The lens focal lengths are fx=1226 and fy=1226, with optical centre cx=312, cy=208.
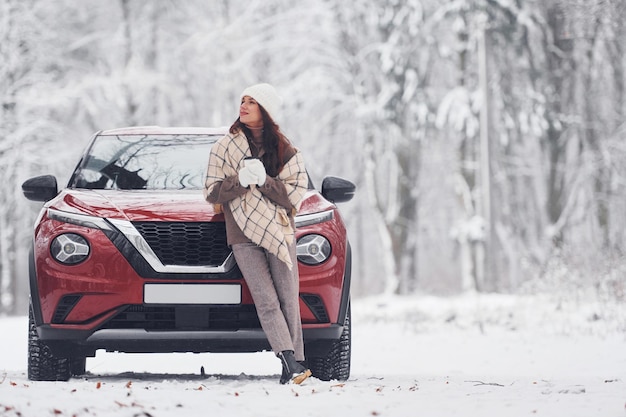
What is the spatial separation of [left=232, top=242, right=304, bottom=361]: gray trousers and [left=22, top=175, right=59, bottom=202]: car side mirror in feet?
4.91

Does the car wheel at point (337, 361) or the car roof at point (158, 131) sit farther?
the car roof at point (158, 131)

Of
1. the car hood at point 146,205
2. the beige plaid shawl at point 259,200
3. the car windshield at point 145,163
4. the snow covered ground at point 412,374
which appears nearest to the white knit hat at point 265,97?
the beige plaid shawl at point 259,200

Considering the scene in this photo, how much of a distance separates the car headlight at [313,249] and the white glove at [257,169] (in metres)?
0.45

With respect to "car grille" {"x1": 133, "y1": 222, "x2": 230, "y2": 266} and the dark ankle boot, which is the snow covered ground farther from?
"car grille" {"x1": 133, "y1": 222, "x2": 230, "y2": 266}

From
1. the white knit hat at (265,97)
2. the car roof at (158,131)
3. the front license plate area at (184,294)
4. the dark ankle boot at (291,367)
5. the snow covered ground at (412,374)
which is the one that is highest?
the white knit hat at (265,97)

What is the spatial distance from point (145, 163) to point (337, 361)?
6.23ft

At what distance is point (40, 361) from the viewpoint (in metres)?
7.47

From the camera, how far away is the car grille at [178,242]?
23.1ft

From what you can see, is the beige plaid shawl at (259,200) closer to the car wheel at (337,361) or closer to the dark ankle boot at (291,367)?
the dark ankle boot at (291,367)

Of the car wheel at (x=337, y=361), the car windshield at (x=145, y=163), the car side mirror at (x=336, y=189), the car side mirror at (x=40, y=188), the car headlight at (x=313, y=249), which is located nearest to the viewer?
the car headlight at (x=313, y=249)

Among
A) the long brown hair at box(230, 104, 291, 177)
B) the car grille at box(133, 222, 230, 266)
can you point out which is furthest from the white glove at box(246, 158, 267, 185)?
the car grille at box(133, 222, 230, 266)

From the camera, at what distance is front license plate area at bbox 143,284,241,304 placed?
7.00m

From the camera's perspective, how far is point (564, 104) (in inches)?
1096

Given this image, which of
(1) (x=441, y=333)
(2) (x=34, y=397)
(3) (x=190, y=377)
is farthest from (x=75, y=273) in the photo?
(1) (x=441, y=333)
